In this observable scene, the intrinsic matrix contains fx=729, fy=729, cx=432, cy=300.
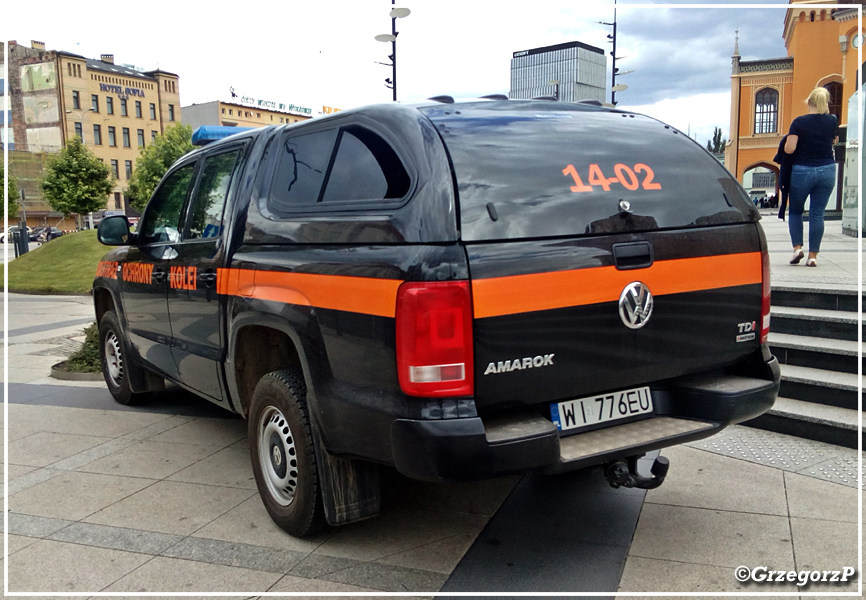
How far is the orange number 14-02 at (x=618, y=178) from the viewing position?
2930 mm

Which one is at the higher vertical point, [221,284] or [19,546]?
[221,284]

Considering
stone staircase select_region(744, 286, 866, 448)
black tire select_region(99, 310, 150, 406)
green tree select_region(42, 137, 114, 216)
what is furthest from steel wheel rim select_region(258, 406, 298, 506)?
green tree select_region(42, 137, 114, 216)

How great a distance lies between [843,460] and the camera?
422 centimetres

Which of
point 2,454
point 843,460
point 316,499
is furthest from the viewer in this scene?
point 2,454

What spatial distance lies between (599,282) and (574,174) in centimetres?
46

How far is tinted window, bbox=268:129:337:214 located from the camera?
3.37 m

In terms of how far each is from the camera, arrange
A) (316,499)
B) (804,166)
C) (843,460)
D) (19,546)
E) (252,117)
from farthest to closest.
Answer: (252,117) → (804,166) → (843,460) → (19,546) → (316,499)

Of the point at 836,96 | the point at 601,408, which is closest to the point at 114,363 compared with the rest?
the point at 601,408

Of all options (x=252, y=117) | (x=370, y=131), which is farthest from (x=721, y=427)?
(x=252, y=117)

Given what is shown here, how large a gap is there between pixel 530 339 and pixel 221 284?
1908mm

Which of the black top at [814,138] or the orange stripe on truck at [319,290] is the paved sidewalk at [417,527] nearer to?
the orange stripe on truck at [319,290]

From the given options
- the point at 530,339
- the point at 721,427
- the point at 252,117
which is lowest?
the point at 721,427

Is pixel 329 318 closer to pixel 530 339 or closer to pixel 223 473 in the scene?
pixel 530 339

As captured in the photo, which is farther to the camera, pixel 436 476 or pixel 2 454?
pixel 2 454
